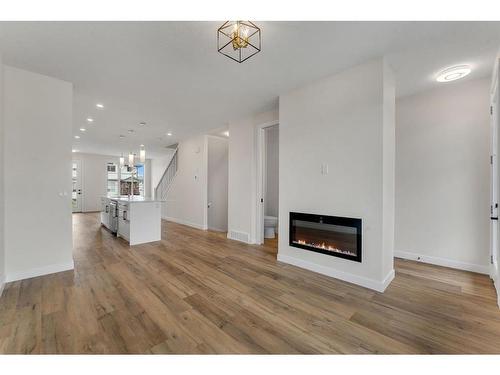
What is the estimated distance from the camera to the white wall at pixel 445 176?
283 cm

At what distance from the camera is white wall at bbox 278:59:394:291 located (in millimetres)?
2395

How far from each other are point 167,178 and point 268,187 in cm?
390

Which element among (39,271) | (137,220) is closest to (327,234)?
(137,220)

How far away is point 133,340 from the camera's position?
1.57 metres

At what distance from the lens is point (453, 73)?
2.61 meters

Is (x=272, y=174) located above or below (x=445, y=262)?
above

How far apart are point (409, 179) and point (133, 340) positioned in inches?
160

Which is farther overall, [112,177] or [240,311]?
[112,177]

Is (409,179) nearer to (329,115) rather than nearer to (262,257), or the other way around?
(329,115)

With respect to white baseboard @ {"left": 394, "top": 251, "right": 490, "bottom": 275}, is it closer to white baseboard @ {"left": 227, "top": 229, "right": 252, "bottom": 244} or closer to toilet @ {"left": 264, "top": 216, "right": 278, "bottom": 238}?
toilet @ {"left": 264, "top": 216, "right": 278, "bottom": 238}

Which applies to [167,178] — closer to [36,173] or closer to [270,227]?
[270,227]

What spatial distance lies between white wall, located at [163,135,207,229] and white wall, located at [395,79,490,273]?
439 centimetres

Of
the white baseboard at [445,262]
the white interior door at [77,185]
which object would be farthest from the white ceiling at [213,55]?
the white interior door at [77,185]

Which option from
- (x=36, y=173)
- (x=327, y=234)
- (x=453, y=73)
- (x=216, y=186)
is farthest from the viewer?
(x=216, y=186)
